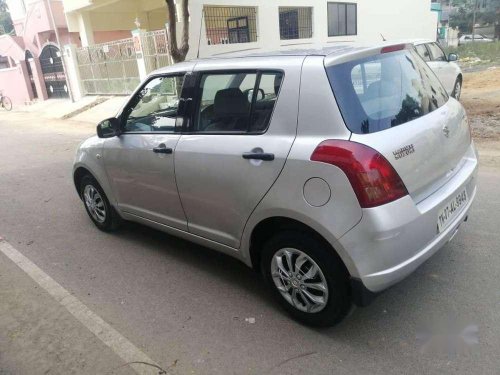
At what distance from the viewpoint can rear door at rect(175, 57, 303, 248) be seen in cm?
279

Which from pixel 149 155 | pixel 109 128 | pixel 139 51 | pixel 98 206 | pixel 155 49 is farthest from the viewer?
pixel 139 51

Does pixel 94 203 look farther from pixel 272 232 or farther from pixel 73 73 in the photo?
pixel 73 73

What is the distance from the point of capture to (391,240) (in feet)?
8.05

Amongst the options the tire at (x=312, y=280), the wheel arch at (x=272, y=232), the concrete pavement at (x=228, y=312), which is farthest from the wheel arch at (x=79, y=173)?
the tire at (x=312, y=280)

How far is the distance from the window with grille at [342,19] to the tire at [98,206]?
17.8 metres

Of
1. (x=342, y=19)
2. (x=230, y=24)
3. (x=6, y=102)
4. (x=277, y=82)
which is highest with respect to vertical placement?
(x=230, y=24)

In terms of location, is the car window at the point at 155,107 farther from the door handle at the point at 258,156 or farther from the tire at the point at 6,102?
the tire at the point at 6,102

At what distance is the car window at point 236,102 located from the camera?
9.58 feet

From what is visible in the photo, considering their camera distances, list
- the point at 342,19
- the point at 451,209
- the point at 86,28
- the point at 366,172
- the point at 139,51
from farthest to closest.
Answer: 1. the point at 342,19
2. the point at 86,28
3. the point at 139,51
4. the point at 451,209
5. the point at 366,172

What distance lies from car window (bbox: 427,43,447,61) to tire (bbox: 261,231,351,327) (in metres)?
8.04

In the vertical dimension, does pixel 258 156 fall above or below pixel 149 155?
above

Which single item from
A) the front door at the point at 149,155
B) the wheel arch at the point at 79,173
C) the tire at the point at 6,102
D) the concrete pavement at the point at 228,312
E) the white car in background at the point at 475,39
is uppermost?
the front door at the point at 149,155

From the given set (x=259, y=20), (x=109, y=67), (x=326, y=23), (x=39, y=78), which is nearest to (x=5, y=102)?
(x=39, y=78)

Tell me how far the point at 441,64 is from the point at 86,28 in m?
15.5
